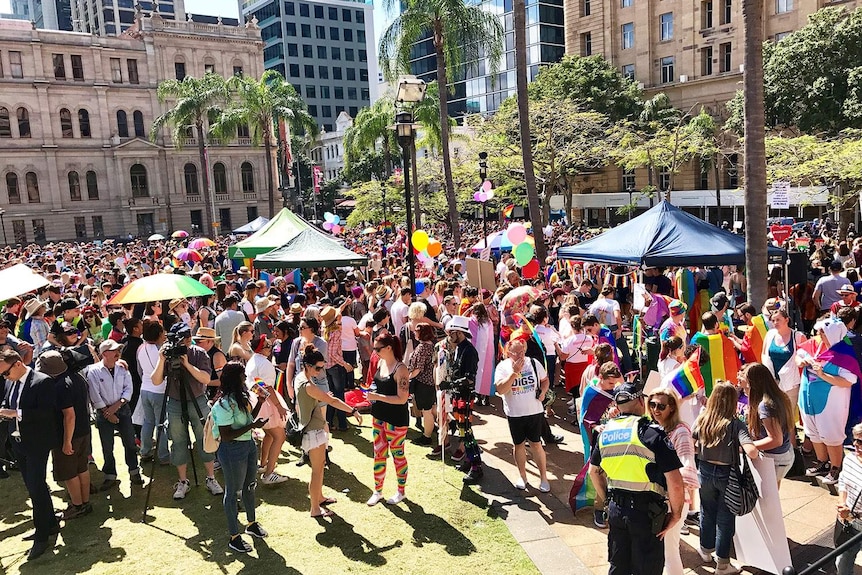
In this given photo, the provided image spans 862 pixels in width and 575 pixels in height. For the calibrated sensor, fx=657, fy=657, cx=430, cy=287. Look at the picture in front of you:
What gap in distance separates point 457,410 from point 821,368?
11.5ft

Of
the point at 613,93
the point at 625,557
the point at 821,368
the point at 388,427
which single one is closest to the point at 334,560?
the point at 388,427

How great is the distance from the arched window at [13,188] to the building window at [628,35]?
163ft

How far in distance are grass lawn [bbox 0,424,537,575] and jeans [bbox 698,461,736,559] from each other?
140 centimetres

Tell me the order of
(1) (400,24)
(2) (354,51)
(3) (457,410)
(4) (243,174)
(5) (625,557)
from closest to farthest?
(5) (625,557) → (3) (457,410) → (1) (400,24) → (4) (243,174) → (2) (354,51)

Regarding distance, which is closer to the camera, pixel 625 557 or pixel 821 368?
pixel 625 557

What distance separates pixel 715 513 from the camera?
5.00 metres

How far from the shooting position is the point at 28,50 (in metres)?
53.2

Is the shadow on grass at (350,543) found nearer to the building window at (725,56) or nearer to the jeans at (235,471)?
the jeans at (235,471)

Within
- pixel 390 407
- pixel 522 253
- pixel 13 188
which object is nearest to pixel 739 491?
pixel 390 407

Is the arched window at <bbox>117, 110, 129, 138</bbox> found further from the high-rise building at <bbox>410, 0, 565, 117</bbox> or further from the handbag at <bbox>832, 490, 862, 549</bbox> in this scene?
the handbag at <bbox>832, 490, 862, 549</bbox>

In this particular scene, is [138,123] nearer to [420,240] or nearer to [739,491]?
[420,240]

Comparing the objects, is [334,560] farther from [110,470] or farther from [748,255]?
[748,255]

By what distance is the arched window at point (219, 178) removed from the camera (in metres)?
62.0

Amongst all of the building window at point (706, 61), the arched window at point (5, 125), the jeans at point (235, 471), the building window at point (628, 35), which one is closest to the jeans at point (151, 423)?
the jeans at point (235, 471)
